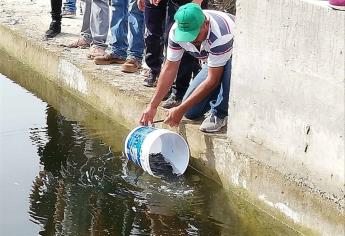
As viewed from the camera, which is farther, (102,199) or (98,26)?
(98,26)

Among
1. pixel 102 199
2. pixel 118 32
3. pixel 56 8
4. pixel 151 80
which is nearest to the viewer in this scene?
pixel 102 199

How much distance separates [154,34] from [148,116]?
95 cm

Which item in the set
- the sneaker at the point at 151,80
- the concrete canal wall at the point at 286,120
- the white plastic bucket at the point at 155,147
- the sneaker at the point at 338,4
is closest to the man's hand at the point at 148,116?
the white plastic bucket at the point at 155,147

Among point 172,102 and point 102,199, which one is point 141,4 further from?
point 102,199

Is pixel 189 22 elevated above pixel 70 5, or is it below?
above

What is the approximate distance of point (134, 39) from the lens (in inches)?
275

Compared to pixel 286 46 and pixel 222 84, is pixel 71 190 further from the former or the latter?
pixel 286 46

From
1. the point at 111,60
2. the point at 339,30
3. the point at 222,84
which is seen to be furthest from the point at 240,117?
the point at 111,60

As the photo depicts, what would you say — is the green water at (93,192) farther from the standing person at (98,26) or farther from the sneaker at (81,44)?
the sneaker at (81,44)

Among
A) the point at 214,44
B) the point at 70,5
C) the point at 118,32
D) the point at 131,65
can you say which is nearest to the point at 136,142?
the point at 214,44

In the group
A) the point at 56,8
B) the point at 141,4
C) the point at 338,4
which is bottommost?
the point at 56,8

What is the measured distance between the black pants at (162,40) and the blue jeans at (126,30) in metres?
0.47

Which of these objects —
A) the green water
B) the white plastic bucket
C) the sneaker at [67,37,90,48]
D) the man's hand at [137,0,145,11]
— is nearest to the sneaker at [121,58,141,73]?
the green water

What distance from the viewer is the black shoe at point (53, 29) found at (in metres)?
8.41
